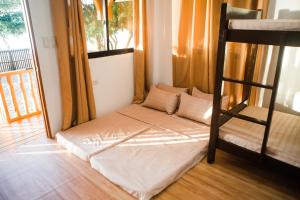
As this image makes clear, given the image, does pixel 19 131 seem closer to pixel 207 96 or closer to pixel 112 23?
pixel 112 23

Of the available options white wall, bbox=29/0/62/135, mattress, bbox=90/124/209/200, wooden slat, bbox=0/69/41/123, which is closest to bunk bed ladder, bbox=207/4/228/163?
mattress, bbox=90/124/209/200

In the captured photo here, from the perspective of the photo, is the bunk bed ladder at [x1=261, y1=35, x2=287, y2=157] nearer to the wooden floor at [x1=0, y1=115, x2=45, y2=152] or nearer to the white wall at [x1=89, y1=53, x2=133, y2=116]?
the white wall at [x1=89, y1=53, x2=133, y2=116]

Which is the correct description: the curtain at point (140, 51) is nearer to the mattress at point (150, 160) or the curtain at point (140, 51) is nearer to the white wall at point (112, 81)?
the white wall at point (112, 81)

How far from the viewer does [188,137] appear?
248cm

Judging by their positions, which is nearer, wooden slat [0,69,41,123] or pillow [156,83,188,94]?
pillow [156,83,188,94]

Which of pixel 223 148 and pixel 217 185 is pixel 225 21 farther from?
pixel 217 185

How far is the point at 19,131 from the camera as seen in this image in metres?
3.02

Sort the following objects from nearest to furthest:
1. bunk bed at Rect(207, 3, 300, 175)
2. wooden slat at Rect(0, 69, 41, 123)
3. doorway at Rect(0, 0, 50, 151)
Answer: bunk bed at Rect(207, 3, 300, 175), doorway at Rect(0, 0, 50, 151), wooden slat at Rect(0, 69, 41, 123)

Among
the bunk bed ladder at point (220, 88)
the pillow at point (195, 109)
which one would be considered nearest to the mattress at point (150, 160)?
the bunk bed ladder at point (220, 88)

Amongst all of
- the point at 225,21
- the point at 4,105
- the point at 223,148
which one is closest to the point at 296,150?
the point at 223,148

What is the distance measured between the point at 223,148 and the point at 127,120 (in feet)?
4.44

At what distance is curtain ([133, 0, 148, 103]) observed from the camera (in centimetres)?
322

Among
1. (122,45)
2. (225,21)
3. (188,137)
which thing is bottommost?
(188,137)

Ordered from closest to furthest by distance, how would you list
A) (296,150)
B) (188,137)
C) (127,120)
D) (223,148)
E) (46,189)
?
(296,150) → (46,189) → (223,148) → (188,137) → (127,120)
